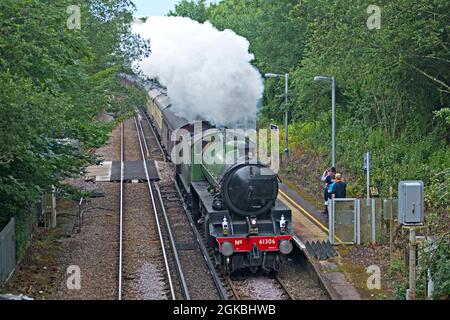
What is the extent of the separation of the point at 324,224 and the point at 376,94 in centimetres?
846

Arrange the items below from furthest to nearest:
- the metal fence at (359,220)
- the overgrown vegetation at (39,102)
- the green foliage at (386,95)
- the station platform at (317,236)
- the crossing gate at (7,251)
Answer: the green foliage at (386,95), the metal fence at (359,220), the crossing gate at (7,251), the station platform at (317,236), the overgrown vegetation at (39,102)

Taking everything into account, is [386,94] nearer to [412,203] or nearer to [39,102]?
[412,203]

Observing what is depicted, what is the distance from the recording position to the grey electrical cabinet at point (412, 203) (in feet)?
37.5

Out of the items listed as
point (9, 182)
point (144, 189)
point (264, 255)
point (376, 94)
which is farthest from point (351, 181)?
point (9, 182)

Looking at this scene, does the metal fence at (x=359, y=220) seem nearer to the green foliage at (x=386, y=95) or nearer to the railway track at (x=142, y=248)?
the green foliage at (x=386, y=95)

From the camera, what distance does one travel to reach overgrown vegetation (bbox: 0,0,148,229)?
12914 mm

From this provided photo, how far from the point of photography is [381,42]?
797 inches

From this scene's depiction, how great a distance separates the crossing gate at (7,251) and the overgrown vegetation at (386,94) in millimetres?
8126

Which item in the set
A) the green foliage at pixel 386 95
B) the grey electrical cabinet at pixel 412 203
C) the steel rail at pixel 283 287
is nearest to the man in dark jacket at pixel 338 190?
the green foliage at pixel 386 95

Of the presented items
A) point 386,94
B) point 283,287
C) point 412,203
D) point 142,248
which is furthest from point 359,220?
point 386,94

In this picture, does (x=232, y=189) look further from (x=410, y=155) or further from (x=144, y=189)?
(x=144, y=189)

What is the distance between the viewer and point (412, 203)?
11.4m

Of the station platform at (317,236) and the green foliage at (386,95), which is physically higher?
the green foliage at (386,95)
